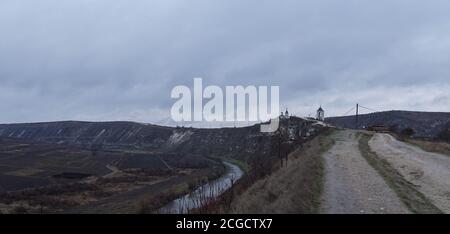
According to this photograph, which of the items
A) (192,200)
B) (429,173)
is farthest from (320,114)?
(429,173)

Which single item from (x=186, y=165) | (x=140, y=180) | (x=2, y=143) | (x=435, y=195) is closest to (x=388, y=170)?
(x=435, y=195)

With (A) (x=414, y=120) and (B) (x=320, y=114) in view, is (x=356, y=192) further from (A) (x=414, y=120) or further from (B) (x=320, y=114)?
(A) (x=414, y=120)

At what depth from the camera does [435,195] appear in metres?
17.1

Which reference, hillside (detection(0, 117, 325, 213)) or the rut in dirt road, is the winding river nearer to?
hillside (detection(0, 117, 325, 213))

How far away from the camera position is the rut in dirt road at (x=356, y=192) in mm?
14805

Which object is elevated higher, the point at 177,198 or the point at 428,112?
the point at 428,112

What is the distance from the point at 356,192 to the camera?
1794cm

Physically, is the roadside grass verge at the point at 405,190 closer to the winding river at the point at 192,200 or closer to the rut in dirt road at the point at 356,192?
the rut in dirt road at the point at 356,192

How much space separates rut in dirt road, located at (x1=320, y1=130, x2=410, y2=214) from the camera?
14.8 meters

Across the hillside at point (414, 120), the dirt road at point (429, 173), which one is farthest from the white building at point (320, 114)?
the dirt road at point (429, 173)

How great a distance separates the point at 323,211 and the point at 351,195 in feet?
10.6

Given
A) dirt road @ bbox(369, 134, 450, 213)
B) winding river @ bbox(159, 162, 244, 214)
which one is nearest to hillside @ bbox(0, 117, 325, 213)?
winding river @ bbox(159, 162, 244, 214)

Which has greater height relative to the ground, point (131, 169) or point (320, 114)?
point (320, 114)
